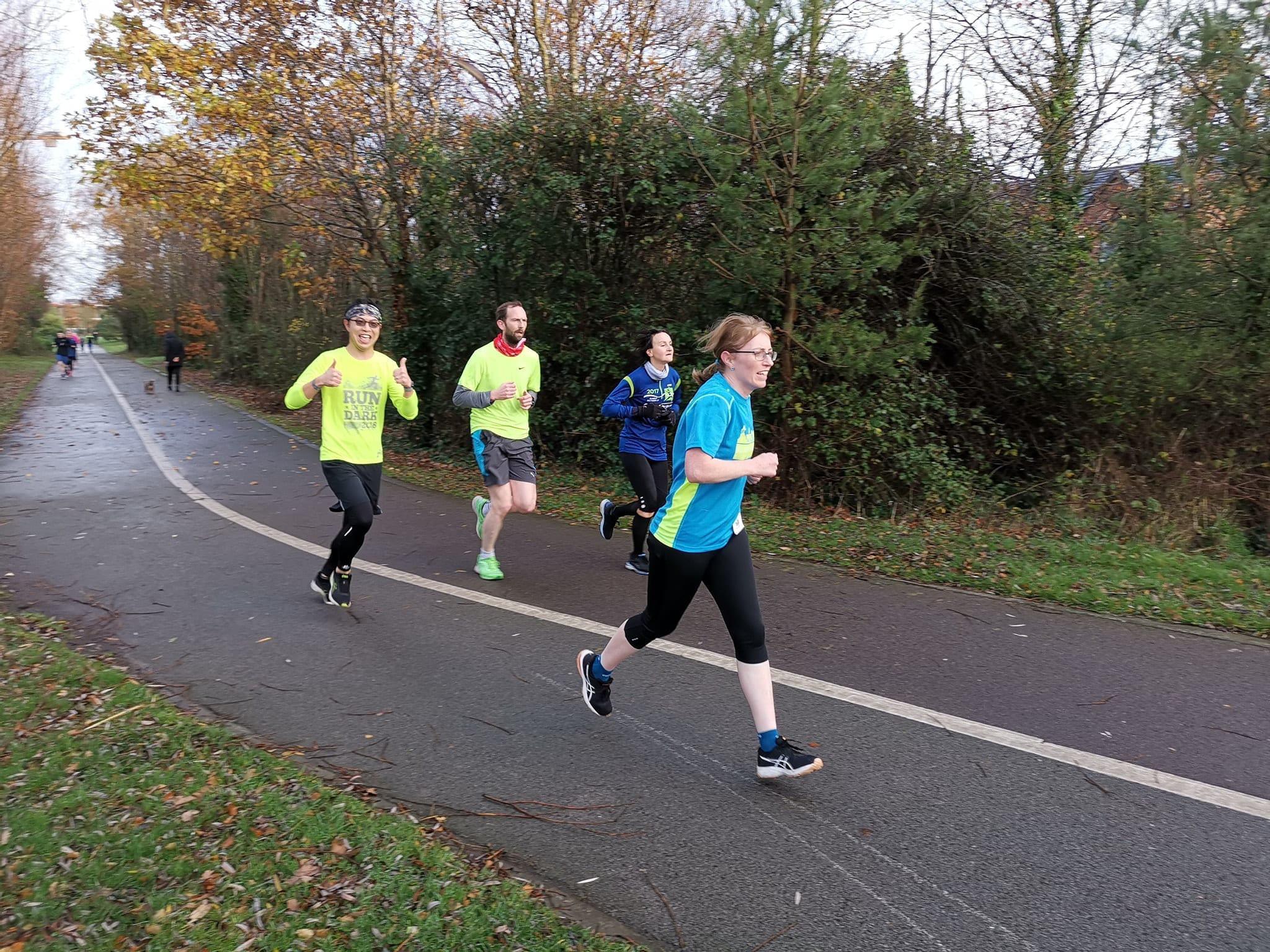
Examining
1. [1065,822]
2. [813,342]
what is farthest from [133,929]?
[813,342]

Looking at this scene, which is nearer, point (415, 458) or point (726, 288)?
point (726, 288)

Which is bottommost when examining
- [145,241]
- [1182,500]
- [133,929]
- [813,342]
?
[133,929]

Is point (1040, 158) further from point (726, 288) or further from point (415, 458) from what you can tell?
point (415, 458)

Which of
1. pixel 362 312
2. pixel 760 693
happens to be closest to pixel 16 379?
pixel 362 312

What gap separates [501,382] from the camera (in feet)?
23.0

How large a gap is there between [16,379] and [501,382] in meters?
36.2

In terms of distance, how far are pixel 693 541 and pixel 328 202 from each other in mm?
15618

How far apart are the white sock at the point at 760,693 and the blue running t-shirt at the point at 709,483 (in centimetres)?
57

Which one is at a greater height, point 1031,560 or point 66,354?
point 66,354

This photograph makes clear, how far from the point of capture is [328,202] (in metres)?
17.2

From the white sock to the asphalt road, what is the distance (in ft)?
0.94

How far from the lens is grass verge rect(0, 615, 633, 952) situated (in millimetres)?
2938

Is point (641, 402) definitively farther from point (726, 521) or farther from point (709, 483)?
point (709, 483)

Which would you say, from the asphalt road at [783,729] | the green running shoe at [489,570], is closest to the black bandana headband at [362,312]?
the asphalt road at [783,729]
